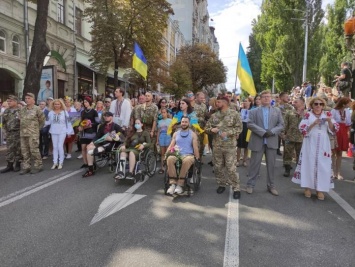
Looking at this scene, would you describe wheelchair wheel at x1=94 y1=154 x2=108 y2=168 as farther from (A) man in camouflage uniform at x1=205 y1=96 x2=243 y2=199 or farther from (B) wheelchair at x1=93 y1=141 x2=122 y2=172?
(A) man in camouflage uniform at x1=205 y1=96 x2=243 y2=199

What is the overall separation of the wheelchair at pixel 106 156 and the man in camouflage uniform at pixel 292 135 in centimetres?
401

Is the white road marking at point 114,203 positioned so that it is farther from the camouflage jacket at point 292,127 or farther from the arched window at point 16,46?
the arched window at point 16,46

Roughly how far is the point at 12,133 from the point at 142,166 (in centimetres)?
338

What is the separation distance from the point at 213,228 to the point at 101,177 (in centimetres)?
352

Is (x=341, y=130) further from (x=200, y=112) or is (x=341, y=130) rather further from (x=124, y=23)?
(x=124, y=23)

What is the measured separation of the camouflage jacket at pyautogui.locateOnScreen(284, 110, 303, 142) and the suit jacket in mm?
1998

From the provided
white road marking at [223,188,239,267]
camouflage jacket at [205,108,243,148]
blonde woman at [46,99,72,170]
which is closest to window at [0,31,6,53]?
blonde woman at [46,99,72,170]

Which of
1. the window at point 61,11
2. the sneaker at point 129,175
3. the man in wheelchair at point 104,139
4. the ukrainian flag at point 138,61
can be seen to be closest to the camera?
the sneaker at point 129,175

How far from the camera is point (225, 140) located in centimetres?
548

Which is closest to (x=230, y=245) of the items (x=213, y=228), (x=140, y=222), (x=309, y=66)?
(x=213, y=228)

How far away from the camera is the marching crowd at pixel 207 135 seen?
541 centimetres

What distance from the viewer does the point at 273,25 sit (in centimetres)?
A: 3284

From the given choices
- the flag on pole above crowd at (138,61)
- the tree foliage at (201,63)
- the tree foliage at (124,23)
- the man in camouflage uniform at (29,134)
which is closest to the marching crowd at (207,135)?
the man in camouflage uniform at (29,134)

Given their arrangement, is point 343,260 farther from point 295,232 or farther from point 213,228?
point 213,228
